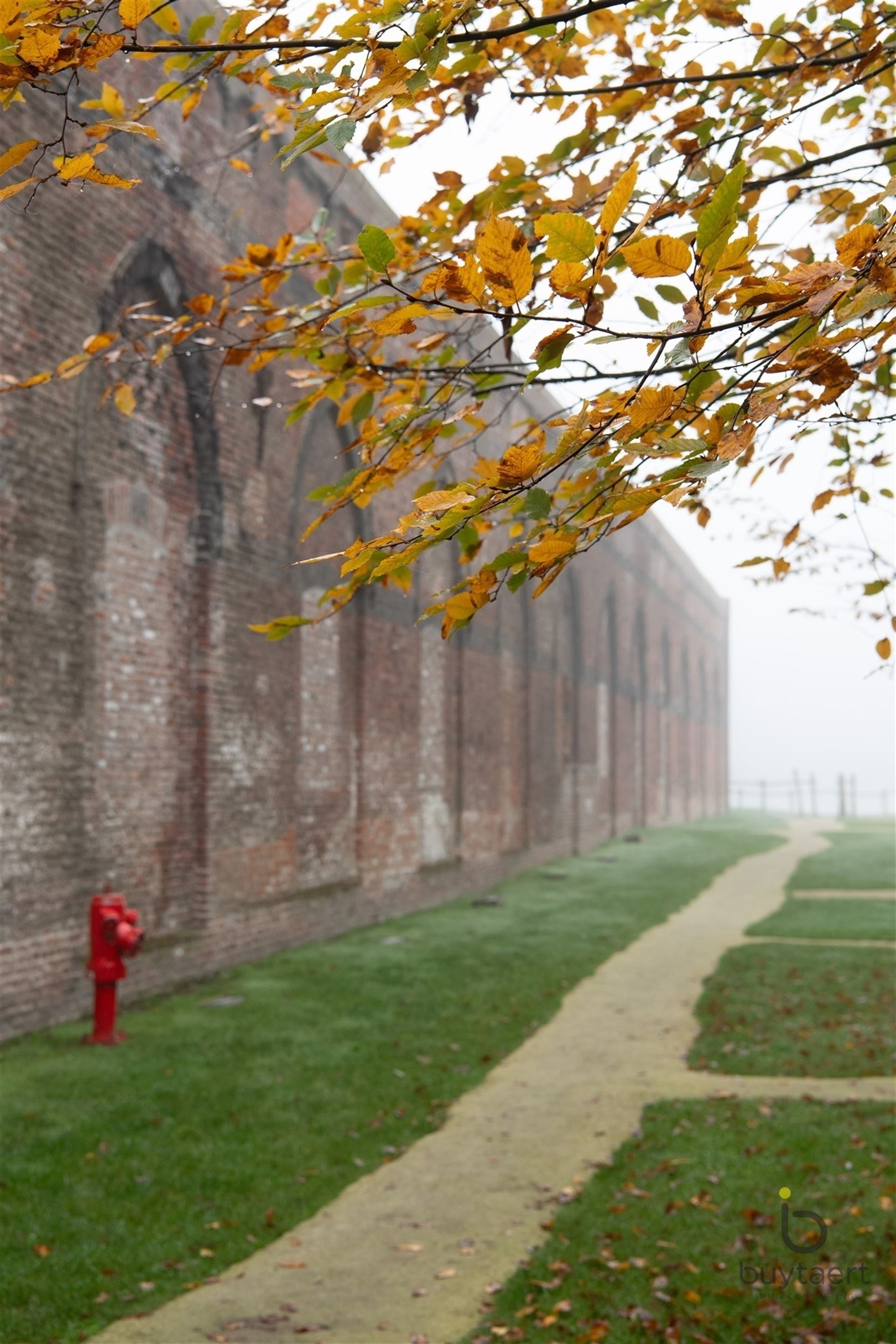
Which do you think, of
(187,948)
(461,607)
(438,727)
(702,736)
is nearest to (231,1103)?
(187,948)

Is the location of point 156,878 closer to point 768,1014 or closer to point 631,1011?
point 631,1011

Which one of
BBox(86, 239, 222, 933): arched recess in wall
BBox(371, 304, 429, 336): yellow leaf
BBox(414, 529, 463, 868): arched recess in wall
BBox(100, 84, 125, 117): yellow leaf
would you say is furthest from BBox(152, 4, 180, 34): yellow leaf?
BBox(414, 529, 463, 868): arched recess in wall

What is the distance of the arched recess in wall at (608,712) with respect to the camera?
27594 mm

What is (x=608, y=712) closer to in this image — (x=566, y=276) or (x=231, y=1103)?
(x=231, y=1103)

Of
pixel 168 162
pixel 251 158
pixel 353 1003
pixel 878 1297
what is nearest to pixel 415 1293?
pixel 878 1297

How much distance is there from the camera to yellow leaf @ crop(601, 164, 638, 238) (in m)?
2.27

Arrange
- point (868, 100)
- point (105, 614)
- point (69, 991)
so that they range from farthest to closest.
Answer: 1. point (105, 614)
2. point (69, 991)
3. point (868, 100)

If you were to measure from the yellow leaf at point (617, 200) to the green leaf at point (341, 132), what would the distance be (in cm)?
75

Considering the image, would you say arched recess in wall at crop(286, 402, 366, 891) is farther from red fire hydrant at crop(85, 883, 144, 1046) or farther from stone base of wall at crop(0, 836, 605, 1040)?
red fire hydrant at crop(85, 883, 144, 1046)

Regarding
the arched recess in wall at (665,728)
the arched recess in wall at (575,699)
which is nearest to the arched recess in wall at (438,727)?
the arched recess in wall at (575,699)

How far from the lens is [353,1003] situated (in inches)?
396

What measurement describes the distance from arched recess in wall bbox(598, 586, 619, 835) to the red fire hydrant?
64.8 ft

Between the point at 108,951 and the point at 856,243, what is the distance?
7159mm

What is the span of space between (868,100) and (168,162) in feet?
22.5
